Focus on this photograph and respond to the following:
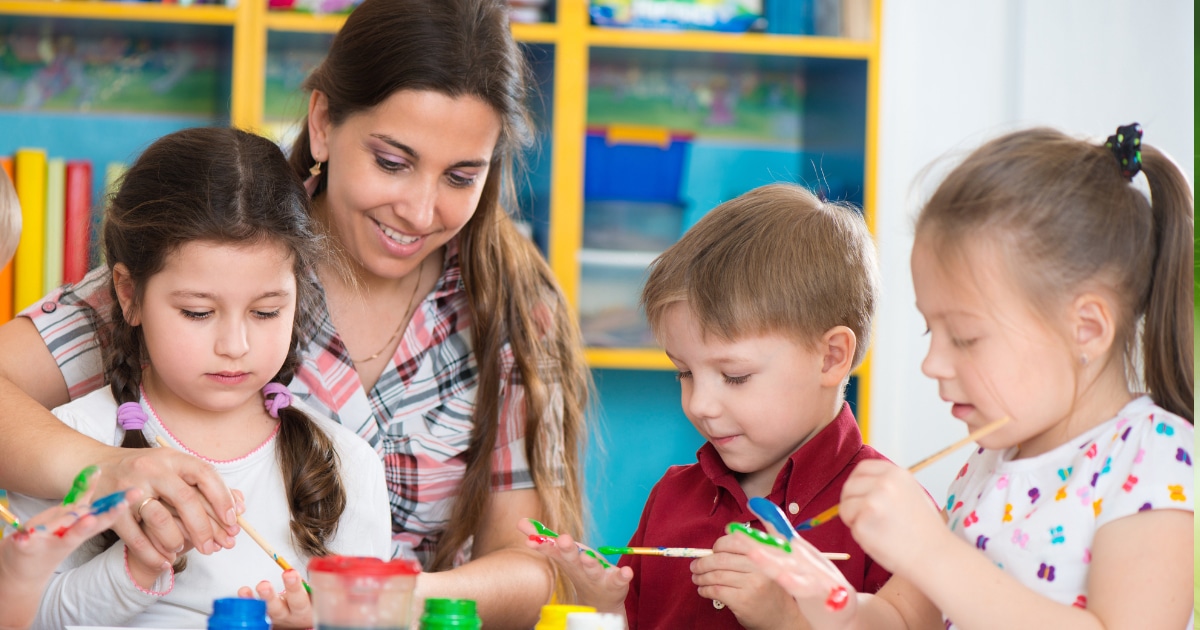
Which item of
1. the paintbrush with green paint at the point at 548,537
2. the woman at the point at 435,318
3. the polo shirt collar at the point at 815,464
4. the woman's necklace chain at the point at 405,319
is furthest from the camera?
the woman's necklace chain at the point at 405,319

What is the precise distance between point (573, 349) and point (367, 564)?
102 centimetres

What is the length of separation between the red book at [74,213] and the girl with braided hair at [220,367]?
1.17m

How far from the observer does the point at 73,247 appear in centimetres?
259

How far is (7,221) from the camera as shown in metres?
1.50

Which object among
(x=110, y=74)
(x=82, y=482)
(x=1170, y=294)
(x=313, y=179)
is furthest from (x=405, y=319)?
(x=110, y=74)

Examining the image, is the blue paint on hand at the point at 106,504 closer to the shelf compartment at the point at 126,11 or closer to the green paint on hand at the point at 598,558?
the green paint on hand at the point at 598,558

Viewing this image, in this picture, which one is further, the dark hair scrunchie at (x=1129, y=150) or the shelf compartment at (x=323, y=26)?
the shelf compartment at (x=323, y=26)

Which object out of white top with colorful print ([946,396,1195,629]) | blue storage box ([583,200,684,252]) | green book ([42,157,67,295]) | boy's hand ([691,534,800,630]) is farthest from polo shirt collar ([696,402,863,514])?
green book ([42,157,67,295])

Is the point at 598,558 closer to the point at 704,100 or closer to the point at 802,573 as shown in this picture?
the point at 802,573

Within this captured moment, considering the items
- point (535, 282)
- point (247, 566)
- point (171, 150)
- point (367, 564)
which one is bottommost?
point (247, 566)

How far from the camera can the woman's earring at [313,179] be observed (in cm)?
176

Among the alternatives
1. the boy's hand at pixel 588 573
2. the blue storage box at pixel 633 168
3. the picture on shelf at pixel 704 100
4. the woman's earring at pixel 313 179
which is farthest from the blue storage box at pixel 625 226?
the boy's hand at pixel 588 573

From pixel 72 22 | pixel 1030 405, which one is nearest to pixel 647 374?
pixel 72 22

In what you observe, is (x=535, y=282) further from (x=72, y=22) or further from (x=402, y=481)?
(x=72, y=22)
